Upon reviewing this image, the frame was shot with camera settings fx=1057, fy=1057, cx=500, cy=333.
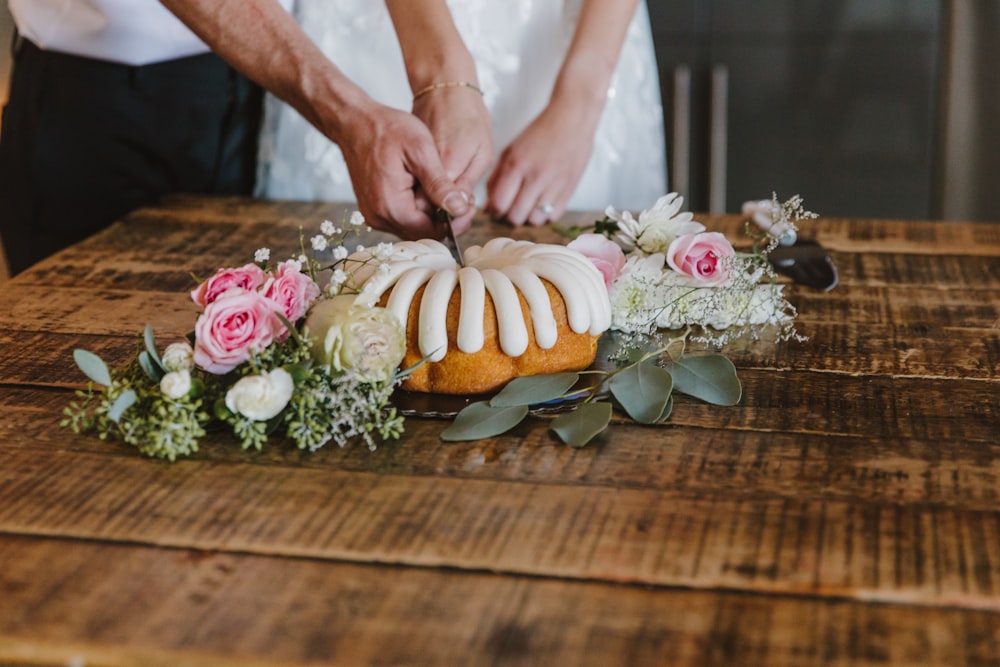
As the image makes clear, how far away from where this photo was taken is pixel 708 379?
0.92 metres

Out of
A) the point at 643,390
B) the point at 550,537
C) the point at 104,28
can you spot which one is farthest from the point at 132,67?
the point at 550,537

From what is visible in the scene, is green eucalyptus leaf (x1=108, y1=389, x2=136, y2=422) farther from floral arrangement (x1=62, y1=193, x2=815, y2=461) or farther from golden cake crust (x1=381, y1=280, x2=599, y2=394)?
golden cake crust (x1=381, y1=280, x2=599, y2=394)

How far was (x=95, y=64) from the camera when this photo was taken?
168 centimetres

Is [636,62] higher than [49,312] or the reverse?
higher

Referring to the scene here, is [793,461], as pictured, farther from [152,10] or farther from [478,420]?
[152,10]

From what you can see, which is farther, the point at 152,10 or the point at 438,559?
the point at 152,10

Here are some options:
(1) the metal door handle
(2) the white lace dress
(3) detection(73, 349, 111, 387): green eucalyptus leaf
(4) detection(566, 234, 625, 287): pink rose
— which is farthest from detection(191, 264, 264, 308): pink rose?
(1) the metal door handle

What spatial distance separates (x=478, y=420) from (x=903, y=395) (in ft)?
1.23

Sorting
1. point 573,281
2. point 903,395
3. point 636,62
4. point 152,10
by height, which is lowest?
point 903,395

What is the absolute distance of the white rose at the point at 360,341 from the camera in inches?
32.3

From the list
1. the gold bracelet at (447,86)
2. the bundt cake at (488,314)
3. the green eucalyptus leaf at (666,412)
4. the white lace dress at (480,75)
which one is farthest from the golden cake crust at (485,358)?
the white lace dress at (480,75)

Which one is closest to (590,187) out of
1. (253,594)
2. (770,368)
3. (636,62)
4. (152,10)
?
(636,62)

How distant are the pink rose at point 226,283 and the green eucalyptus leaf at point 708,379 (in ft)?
1.22

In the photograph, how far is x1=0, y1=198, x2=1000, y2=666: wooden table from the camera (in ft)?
1.90
